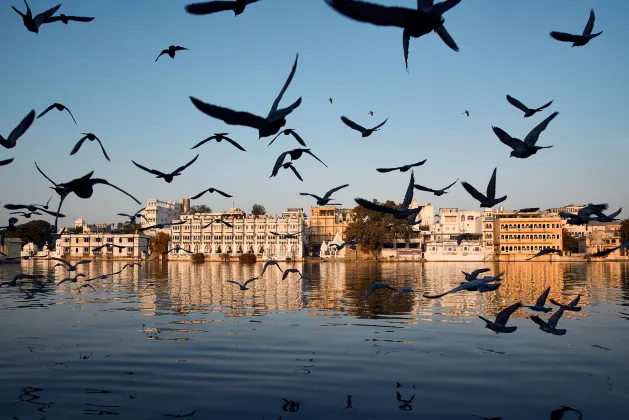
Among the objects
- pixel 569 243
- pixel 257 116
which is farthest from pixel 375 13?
pixel 569 243

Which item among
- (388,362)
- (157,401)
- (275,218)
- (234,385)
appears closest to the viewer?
(157,401)

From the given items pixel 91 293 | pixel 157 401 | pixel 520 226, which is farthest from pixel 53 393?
pixel 520 226

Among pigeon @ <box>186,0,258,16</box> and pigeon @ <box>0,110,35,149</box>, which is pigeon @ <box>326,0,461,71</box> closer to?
pigeon @ <box>186,0,258,16</box>

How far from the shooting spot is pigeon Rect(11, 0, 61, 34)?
616cm

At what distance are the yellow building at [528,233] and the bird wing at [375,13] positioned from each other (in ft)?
347

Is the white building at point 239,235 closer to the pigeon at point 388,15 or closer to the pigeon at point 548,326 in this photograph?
the pigeon at point 548,326

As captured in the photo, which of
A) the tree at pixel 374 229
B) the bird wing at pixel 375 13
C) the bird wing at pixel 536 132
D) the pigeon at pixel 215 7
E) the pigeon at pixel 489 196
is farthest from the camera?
the tree at pixel 374 229

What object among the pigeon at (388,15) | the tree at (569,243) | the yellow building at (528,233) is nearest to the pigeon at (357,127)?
the pigeon at (388,15)

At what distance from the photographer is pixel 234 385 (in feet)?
28.9

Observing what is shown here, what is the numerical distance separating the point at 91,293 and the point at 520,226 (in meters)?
91.2

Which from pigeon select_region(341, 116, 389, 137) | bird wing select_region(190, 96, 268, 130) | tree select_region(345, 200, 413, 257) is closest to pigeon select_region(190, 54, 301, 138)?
bird wing select_region(190, 96, 268, 130)

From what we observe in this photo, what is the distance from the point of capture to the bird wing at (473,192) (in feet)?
23.6

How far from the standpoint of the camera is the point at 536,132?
22.3ft

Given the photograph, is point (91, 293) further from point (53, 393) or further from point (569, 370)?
point (569, 370)
